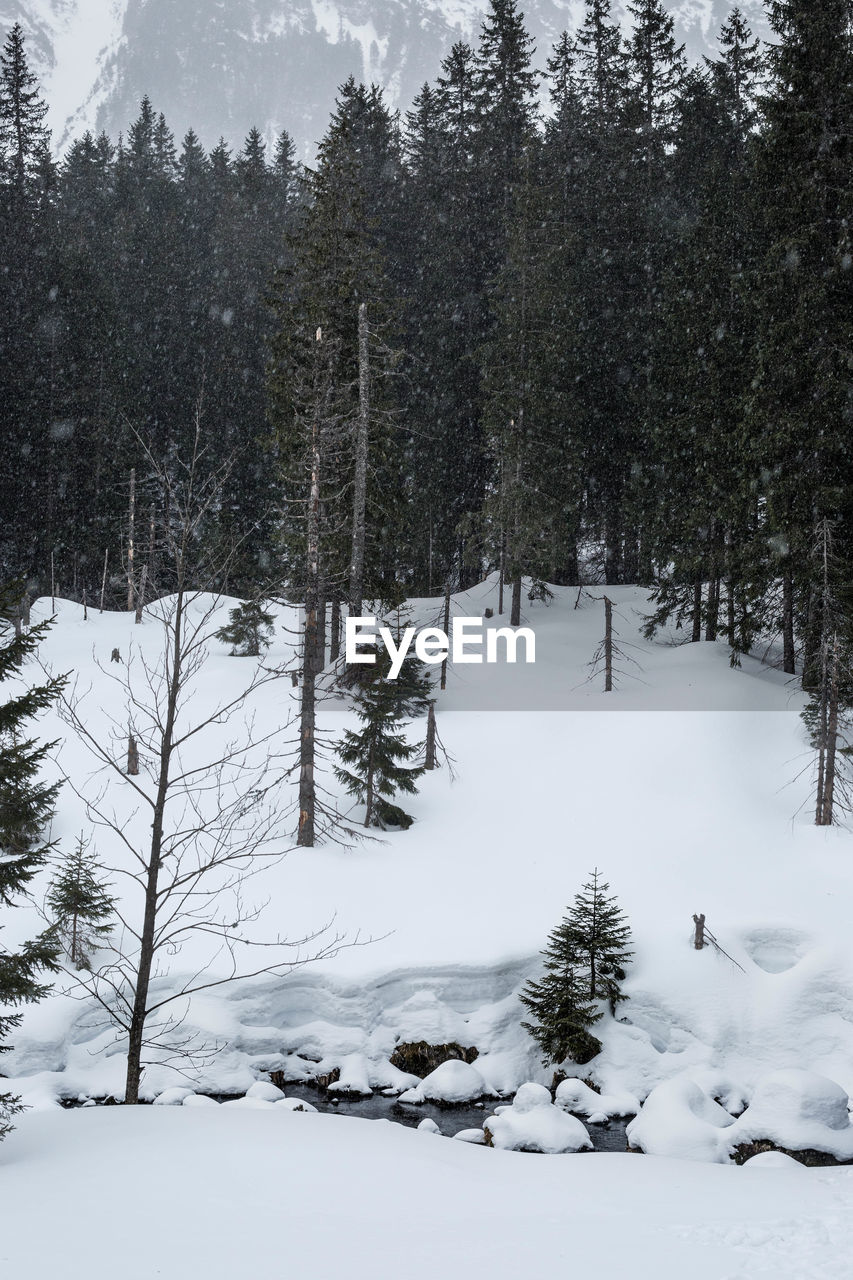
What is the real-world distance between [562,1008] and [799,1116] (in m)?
3.54

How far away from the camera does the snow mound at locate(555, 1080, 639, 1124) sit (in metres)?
12.7

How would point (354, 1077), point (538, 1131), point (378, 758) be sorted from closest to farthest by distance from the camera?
1. point (538, 1131)
2. point (354, 1077)
3. point (378, 758)

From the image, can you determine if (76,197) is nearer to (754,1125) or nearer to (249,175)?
(249,175)

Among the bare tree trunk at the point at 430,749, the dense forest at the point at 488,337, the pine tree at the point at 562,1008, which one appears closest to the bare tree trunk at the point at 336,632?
the dense forest at the point at 488,337

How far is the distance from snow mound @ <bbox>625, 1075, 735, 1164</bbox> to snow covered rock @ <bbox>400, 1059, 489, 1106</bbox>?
2.31 meters

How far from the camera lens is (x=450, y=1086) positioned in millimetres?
13125

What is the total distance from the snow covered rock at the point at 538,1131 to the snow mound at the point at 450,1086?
909mm

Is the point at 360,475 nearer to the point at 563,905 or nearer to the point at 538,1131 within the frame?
the point at 563,905

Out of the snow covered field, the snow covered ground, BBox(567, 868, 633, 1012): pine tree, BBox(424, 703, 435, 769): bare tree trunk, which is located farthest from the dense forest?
the snow covered ground

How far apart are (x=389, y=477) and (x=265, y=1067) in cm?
1561

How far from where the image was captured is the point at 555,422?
30000mm

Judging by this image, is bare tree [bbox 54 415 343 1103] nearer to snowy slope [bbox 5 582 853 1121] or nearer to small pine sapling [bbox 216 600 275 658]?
snowy slope [bbox 5 582 853 1121]

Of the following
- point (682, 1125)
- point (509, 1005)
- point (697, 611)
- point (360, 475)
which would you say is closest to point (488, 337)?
point (697, 611)

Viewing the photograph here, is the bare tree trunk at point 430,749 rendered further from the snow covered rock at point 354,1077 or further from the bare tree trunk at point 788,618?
the bare tree trunk at point 788,618
